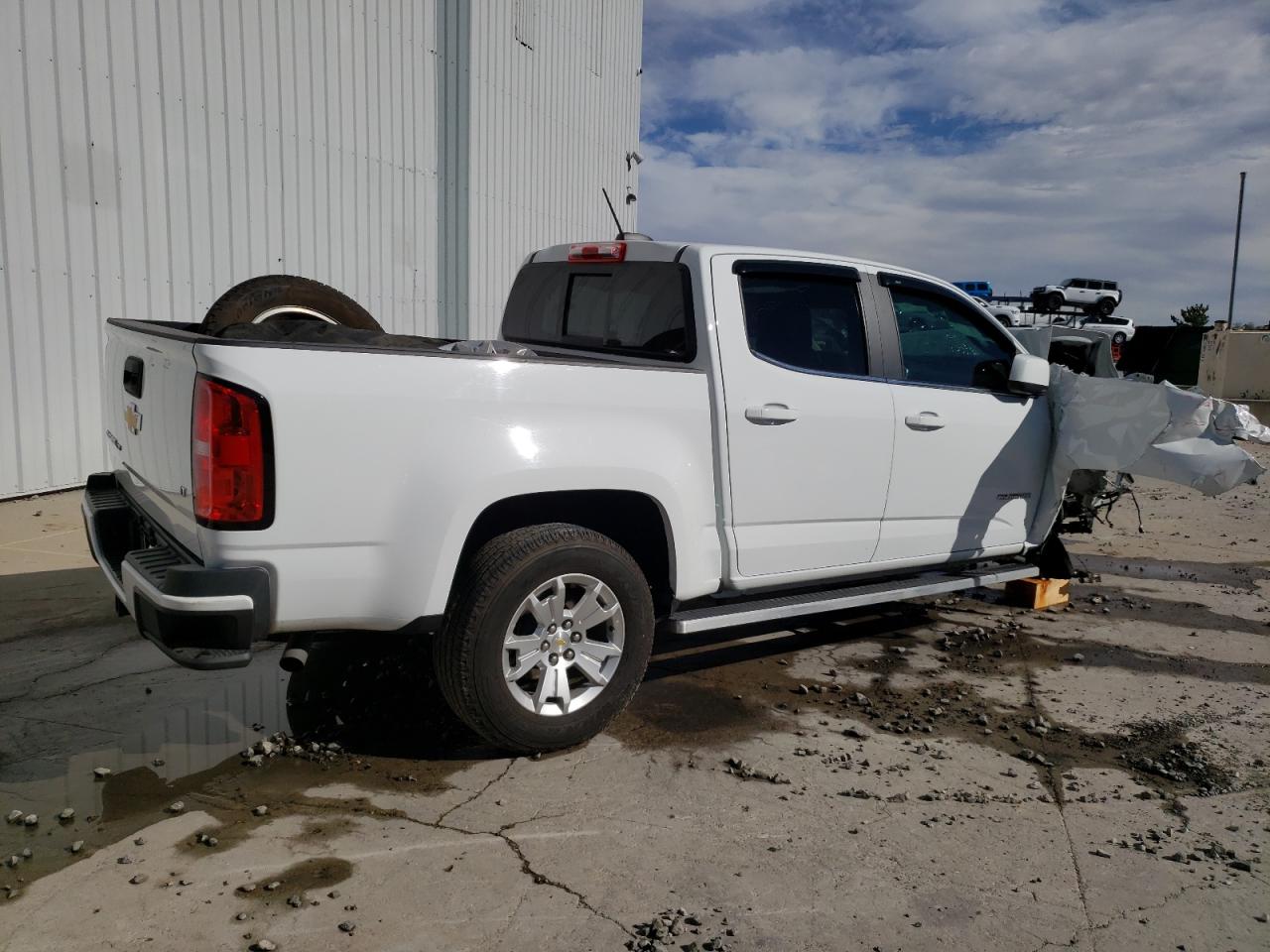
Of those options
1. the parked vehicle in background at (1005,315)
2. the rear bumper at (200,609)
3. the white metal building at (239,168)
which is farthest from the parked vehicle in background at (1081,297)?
the rear bumper at (200,609)

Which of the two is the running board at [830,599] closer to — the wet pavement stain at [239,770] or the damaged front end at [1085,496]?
the damaged front end at [1085,496]

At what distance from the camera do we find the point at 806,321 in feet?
14.8

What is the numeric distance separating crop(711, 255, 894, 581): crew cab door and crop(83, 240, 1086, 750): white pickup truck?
13 mm

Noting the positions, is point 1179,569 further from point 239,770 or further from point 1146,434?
point 239,770

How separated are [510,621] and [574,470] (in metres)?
0.58

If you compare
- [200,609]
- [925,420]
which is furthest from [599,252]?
[200,609]

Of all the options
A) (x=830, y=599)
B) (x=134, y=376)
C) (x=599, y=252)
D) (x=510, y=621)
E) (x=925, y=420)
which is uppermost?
(x=599, y=252)

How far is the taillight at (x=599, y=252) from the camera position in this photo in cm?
456

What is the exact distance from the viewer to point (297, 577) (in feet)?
10.3

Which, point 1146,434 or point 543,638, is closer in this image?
point 543,638

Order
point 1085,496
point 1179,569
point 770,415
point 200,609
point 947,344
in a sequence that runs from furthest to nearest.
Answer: point 1179,569
point 1085,496
point 947,344
point 770,415
point 200,609

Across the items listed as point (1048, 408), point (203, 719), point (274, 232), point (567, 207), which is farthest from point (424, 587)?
point (567, 207)

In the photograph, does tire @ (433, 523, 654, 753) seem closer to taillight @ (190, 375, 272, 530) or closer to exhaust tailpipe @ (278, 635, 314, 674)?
exhaust tailpipe @ (278, 635, 314, 674)

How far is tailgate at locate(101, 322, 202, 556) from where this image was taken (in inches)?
125
